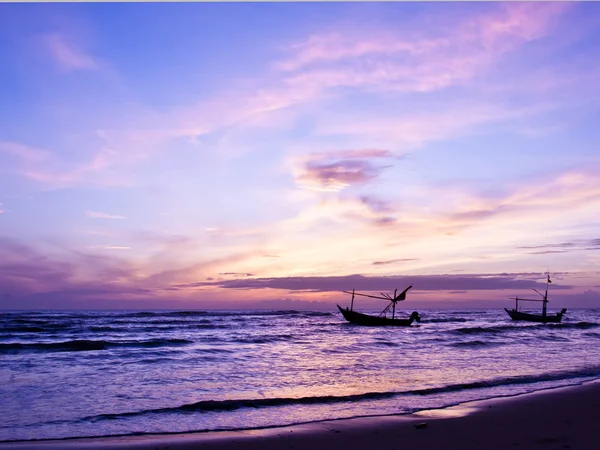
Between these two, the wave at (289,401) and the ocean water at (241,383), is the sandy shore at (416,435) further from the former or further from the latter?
the wave at (289,401)

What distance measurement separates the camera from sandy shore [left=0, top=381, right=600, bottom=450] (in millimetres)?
9180

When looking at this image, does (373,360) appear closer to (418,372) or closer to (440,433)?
(418,372)

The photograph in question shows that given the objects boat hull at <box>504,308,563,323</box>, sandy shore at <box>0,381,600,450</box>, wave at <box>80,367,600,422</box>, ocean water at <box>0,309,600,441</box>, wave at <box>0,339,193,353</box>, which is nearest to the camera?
sandy shore at <box>0,381,600,450</box>

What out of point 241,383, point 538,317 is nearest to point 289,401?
point 241,383

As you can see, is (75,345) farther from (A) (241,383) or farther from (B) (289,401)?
(B) (289,401)

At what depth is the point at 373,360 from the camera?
24125 mm

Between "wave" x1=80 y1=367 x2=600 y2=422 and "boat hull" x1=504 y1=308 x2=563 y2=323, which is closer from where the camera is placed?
"wave" x1=80 y1=367 x2=600 y2=422

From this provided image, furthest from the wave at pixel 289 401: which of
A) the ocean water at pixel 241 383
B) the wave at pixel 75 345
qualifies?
the wave at pixel 75 345

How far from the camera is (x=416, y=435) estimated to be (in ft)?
32.4

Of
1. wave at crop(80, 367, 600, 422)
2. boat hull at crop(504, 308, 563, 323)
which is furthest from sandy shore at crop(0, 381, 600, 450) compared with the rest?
boat hull at crop(504, 308, 563, 323)

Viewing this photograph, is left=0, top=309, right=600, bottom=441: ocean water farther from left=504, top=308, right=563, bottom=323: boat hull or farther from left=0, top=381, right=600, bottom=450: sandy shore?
→ left=504, top=308, right=563, bottom=323: boat hull

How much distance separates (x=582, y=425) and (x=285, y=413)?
22.8 feet

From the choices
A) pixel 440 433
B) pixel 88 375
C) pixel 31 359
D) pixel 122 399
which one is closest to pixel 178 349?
pixel 31 359

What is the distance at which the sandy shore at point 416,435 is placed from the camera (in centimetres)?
918
